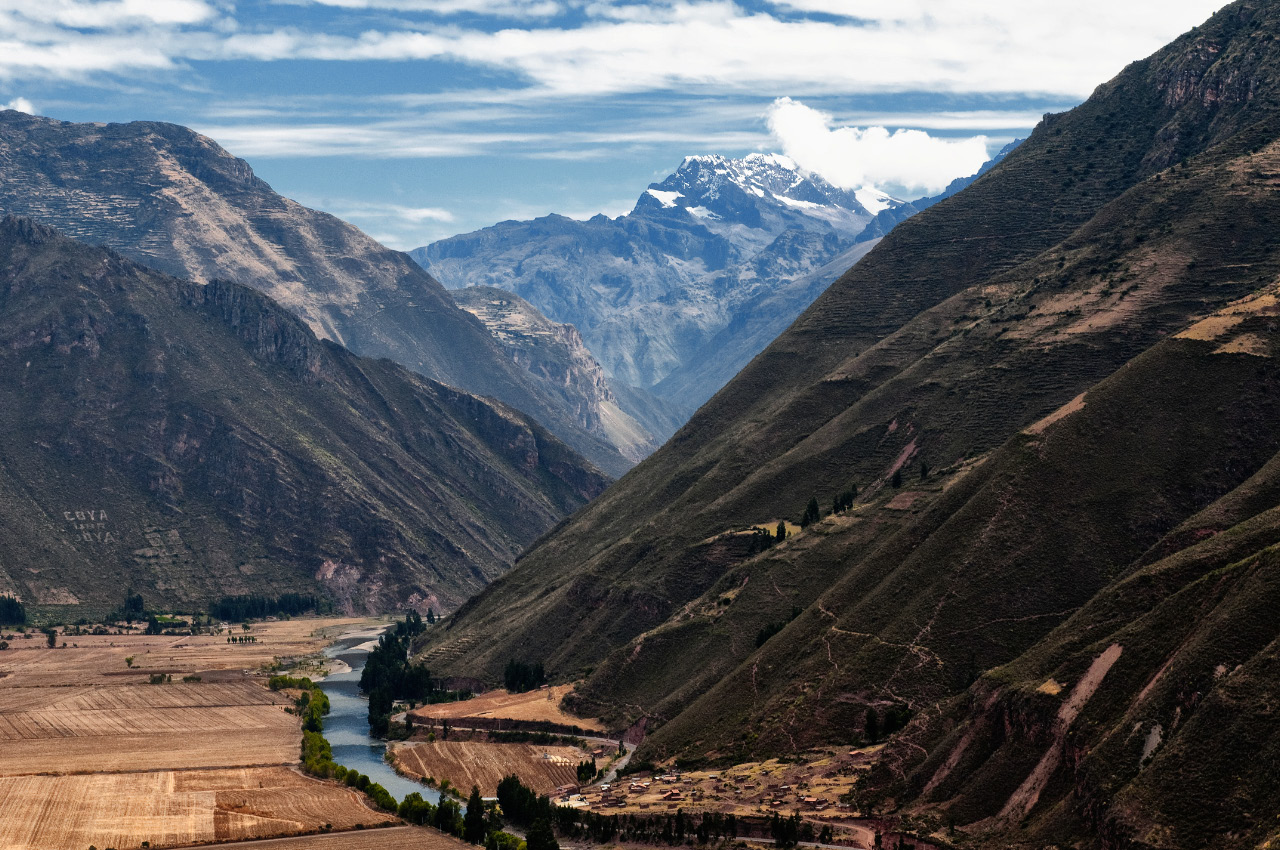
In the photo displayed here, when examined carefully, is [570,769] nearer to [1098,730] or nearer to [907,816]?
[907,816]

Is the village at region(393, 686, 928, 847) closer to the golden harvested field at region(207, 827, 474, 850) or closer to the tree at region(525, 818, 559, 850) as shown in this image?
the tree at region(525, 818, 559, 850)

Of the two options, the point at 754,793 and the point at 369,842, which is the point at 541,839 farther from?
the point at 754,793

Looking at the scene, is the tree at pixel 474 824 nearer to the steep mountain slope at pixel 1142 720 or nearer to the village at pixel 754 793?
the village at pixel 754 793

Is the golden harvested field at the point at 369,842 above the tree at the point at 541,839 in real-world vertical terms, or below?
below

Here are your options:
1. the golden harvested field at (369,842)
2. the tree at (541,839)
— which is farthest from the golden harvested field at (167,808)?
the tree at (541,839)

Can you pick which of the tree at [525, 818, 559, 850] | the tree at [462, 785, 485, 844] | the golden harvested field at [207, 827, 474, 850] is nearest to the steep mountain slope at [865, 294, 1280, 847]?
the tree at [525, 818, 559, 850]

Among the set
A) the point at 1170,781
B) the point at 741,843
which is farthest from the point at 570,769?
the point at 1170,781
